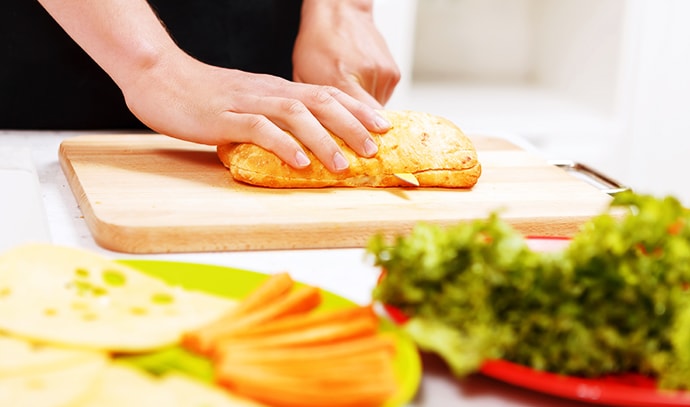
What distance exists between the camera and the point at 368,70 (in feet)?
6.06

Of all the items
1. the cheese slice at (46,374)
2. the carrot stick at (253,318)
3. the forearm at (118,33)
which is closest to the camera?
the cheese slice at (46,374)

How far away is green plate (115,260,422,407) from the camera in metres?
0.72

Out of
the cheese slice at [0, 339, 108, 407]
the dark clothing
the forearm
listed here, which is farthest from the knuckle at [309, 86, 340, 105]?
the cheese slice at [0, 339, 108, 407]

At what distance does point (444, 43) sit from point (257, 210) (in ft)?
7.04

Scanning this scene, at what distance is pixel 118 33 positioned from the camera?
147 centimetres

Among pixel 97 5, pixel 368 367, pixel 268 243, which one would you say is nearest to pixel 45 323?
pixel 368 367

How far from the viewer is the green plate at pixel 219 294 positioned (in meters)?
0.72

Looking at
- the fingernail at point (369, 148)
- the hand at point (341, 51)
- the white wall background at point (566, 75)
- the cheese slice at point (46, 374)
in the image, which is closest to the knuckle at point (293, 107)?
the fingernail at point (369, 148)

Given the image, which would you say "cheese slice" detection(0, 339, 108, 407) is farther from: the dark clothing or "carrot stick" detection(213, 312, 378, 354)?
the dark clothing

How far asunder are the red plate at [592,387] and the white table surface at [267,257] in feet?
0.07

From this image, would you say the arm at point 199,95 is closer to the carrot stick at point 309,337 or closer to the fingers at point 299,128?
the fingers at point 299,128

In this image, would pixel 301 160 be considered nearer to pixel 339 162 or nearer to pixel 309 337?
pixel 339 162

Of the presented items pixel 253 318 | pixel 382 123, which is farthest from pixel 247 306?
pixel 382 123

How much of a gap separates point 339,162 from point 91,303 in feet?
2.09
